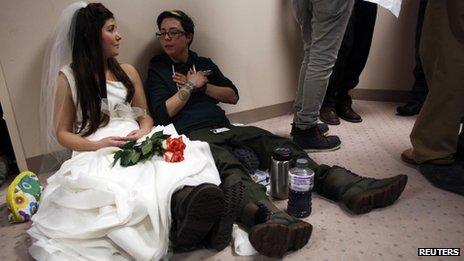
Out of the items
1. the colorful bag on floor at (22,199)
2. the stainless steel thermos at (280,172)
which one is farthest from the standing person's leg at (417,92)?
the colorful bag on floor at (22,199)

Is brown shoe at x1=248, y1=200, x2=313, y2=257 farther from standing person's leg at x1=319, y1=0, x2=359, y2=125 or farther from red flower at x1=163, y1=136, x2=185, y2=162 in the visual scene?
standing person's leg at x1=319, y1=0, x2=359, y2=125

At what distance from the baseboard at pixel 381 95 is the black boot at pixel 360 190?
1261mm

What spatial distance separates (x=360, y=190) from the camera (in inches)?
46.8

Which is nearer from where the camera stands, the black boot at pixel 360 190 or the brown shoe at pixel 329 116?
the black boot at pixel 360 190

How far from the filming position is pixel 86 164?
3.79 feet

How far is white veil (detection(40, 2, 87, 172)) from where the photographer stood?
133cm

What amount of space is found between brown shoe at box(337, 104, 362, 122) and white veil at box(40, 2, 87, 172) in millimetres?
1480

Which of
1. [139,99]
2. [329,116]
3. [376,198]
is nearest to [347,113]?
[329,116]

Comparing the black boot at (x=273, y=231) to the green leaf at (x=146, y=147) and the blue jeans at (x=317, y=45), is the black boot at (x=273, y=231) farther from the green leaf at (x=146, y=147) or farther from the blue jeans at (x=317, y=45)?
the blue jeans at (x=317, y=45)

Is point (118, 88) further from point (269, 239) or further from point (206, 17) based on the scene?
point (269, 239)

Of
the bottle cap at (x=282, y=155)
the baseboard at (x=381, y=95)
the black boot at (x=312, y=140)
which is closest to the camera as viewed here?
the bottle cap at (x=282, y=155)

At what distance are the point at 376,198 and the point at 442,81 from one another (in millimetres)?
510

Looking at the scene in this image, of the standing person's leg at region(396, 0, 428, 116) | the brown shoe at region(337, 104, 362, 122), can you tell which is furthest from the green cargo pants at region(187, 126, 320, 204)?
the standing person's leg at region(396, 0, 428, 116)

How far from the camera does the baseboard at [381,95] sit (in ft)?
7.64
